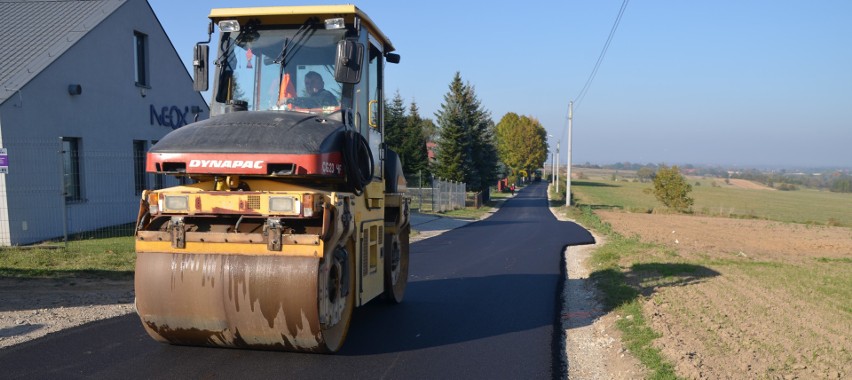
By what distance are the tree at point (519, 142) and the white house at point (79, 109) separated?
250 feet

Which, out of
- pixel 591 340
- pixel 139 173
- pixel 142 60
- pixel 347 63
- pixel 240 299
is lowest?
pixel 591 340

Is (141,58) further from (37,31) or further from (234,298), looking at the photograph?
(234,298)

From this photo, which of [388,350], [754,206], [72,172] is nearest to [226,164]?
[388,350]

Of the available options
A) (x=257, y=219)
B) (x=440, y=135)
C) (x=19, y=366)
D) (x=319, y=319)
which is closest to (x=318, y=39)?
(x=257, y=219)

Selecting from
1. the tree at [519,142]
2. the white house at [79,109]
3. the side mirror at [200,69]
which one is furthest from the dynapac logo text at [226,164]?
the tree at [519,142]

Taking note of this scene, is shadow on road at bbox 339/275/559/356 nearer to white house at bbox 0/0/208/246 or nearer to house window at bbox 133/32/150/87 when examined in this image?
white house at bbox 0/0/208/246

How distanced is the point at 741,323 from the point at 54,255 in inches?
445

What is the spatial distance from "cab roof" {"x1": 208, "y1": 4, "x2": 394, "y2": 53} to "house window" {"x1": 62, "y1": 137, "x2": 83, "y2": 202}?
1054cm

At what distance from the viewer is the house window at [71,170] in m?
15.3

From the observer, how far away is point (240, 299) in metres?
5.23

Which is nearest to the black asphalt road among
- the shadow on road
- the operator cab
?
the shadow on road

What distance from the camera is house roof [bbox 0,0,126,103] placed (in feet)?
48.0

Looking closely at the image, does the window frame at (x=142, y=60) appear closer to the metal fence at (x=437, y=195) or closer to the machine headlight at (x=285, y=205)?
the machine headlight at (x=285, y=205)

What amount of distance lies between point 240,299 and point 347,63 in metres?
2.24
